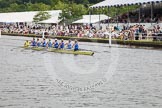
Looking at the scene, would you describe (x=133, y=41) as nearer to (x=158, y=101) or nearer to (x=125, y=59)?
(x=125, y=59)

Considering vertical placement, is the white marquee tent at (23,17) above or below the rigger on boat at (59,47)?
above

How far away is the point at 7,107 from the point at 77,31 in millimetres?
54866

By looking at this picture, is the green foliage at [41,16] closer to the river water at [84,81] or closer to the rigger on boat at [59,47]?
the rigger on boat at [59,47]

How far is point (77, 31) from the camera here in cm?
8025

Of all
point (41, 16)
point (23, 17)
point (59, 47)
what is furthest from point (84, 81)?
point (23, 17)

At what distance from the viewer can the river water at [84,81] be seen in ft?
89.2

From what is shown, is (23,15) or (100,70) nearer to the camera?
(100,70)

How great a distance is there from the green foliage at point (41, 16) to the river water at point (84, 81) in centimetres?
6683

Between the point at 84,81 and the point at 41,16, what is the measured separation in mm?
87254

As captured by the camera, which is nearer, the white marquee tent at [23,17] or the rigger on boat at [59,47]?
the rigger on boat at [59,47]

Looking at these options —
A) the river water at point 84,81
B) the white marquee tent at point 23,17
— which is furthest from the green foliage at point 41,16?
the river water at point 84,81

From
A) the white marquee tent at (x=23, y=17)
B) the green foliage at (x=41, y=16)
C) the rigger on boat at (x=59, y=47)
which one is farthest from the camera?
the white marquee tent at (x=23, y=17)

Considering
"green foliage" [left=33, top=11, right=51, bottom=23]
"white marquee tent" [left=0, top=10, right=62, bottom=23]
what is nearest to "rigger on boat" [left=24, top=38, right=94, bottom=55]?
"white marquee tent" [left=0, top=10, right=62, bottom=23]

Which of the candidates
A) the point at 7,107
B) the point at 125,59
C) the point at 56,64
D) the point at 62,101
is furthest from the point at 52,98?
the point at 125,59
